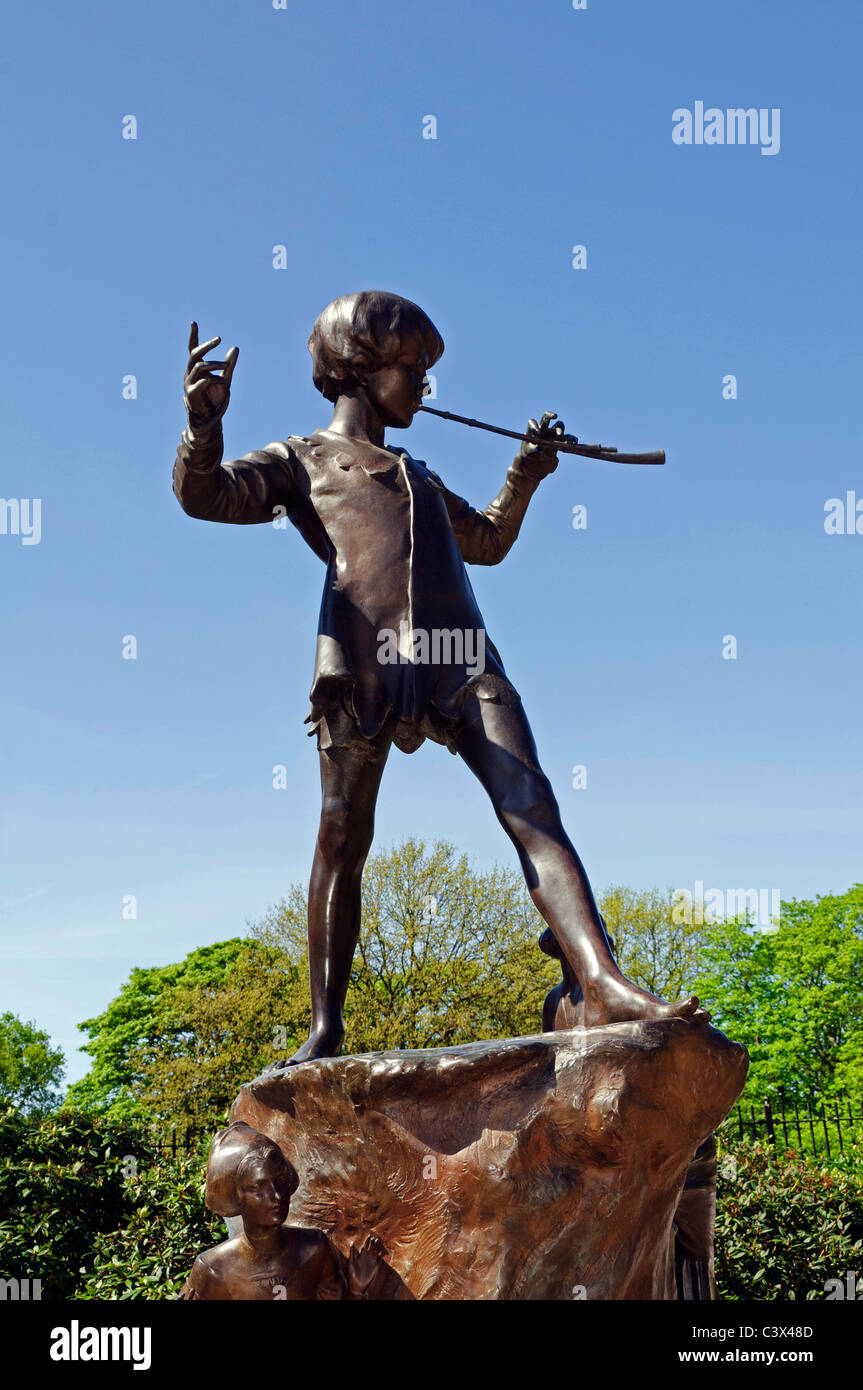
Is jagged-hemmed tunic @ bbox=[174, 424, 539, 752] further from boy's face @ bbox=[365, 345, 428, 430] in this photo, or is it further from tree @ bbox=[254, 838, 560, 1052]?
tree @ bbox=[254, 838, 560, 1052]

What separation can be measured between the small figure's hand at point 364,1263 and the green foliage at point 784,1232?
17.6 ft

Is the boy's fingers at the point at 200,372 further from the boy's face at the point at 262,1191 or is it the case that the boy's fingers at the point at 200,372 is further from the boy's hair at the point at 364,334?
the boy's face at the point at 262,1191

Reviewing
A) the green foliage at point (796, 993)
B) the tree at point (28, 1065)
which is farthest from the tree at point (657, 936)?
the tree at point (28, 1065)

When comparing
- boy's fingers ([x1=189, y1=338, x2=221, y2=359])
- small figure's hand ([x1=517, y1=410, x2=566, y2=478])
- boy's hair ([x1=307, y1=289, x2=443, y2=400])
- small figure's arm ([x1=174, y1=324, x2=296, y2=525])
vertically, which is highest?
boy's hair ([x1=307, y1=289, x2=443, y2=400])

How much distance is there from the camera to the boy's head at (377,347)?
16.6ft

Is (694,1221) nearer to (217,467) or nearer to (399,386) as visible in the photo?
(217,467)

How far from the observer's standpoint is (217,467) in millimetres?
4691

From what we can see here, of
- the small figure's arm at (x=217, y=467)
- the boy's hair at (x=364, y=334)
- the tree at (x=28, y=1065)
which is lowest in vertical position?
the tree at (x=28, y=1065)

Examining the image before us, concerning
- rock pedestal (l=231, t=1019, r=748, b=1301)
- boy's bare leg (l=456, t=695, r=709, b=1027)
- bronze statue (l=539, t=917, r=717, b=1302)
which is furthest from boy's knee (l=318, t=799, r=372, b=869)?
rock pedestal (l=231, t=1019, r=748, b=1301)

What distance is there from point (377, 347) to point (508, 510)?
1059mm

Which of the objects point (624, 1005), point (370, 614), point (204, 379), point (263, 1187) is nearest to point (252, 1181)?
point (263, 1187)

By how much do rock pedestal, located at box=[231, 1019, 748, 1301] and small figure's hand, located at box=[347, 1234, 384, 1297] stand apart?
3cm

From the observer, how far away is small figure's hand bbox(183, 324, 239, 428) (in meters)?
4.36
